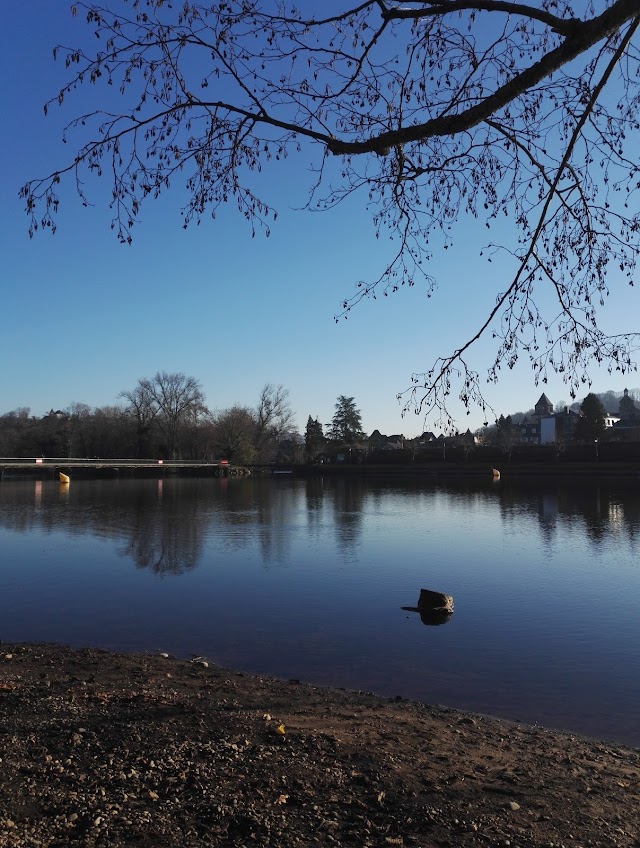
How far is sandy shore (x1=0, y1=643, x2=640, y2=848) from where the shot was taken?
3580 mm

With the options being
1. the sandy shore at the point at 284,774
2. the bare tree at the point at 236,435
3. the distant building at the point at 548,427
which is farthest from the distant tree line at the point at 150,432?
the sandy shore at the point at 284,774

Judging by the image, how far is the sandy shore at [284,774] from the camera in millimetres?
3580

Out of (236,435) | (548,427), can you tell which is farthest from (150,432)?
(548,427)

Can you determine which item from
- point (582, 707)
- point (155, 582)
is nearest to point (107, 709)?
point (582, 707)

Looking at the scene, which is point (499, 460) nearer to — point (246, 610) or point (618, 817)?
point (246, 610)

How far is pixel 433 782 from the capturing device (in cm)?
479

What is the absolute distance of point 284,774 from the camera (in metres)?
4.49

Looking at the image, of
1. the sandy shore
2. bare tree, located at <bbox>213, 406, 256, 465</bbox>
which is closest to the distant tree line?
bare tree, located at <bbox>213, 406, 256, 465</bbox>

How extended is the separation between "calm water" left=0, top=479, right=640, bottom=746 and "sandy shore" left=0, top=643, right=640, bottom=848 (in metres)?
1.86

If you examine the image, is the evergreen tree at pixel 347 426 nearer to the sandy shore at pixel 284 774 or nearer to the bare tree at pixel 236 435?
the bare tree at pixel 236 435

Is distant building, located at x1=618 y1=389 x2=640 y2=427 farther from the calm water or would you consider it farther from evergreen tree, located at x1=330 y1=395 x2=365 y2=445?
the calm water

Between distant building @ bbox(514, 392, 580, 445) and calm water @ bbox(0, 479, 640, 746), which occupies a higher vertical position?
distant building @ bbox(514, 392, 580, 445)

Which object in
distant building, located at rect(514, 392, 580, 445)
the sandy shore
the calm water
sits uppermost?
distant building, located at rect(514, 392, 580, 445)

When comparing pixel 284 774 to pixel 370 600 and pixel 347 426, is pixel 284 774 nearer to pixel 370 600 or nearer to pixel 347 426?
pixel 370 600
